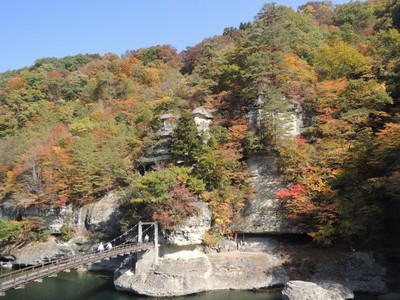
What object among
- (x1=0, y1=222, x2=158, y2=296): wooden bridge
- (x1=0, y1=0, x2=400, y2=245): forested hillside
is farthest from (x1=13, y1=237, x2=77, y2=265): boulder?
(x1=0, y1=222, x2=158, y2=296): wooden bridge

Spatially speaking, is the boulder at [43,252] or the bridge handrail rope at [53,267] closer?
the bridge handrail rope at [53,267]

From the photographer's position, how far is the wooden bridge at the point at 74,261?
13.7 meters

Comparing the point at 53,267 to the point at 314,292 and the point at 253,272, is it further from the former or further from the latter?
the point at 314,292

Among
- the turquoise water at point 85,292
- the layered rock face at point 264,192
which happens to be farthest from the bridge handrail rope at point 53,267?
the layered rock face at point 264,192

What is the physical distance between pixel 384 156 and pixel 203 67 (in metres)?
22.3

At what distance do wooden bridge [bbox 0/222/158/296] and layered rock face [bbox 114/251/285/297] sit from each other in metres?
1.52

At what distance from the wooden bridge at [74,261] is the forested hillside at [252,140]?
1589 millimetres

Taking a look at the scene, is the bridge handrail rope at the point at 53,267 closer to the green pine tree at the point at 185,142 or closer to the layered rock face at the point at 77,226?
Result: the layered rock face at the point at 77,226

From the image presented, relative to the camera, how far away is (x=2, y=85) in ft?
186

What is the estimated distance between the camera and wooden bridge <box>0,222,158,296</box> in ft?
44.8

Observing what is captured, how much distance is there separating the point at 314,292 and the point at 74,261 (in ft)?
40.3

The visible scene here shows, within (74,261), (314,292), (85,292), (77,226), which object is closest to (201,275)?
(314,292)

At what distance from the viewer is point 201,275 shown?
1931cm

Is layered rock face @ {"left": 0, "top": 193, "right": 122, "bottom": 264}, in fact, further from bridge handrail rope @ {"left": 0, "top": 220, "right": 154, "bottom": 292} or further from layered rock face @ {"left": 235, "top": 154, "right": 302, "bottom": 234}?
layered rock face @ {"left": 235, "top": 154, "right": 302, "bottom": 234}
